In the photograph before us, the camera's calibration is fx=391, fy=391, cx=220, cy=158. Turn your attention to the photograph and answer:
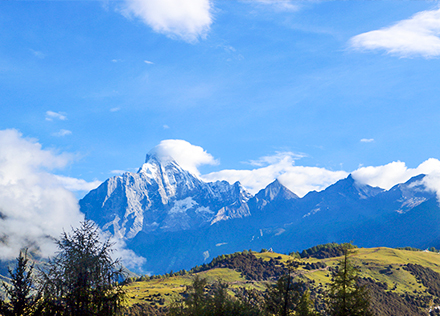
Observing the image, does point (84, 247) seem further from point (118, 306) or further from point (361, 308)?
point (361, 308)

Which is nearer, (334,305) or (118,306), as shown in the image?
(118,306)

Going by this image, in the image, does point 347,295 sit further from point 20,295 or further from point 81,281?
point 20,295

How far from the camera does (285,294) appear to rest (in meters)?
64.5

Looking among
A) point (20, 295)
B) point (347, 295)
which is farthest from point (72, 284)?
point (347, 295)

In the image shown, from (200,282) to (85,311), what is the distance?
1511 inches

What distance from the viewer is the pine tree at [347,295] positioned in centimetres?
5650

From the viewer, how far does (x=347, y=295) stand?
189ft

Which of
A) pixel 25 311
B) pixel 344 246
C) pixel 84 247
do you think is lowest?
pixel 25 311

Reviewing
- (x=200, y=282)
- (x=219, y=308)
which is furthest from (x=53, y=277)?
(x=200, y=282)

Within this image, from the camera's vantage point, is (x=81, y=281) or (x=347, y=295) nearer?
(x=81, y=281)

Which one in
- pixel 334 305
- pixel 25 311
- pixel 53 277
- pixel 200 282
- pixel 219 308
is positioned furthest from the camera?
pixel 200 282

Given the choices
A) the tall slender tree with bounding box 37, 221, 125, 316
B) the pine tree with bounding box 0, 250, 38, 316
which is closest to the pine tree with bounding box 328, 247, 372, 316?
the tall slender tree with bounding box 37, 221, 125, 316

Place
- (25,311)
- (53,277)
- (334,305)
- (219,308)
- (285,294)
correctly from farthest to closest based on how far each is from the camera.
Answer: (285,294) < (334,305) < (219,308) < (53,277) < (25,311)

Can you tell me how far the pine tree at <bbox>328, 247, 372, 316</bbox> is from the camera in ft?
185
